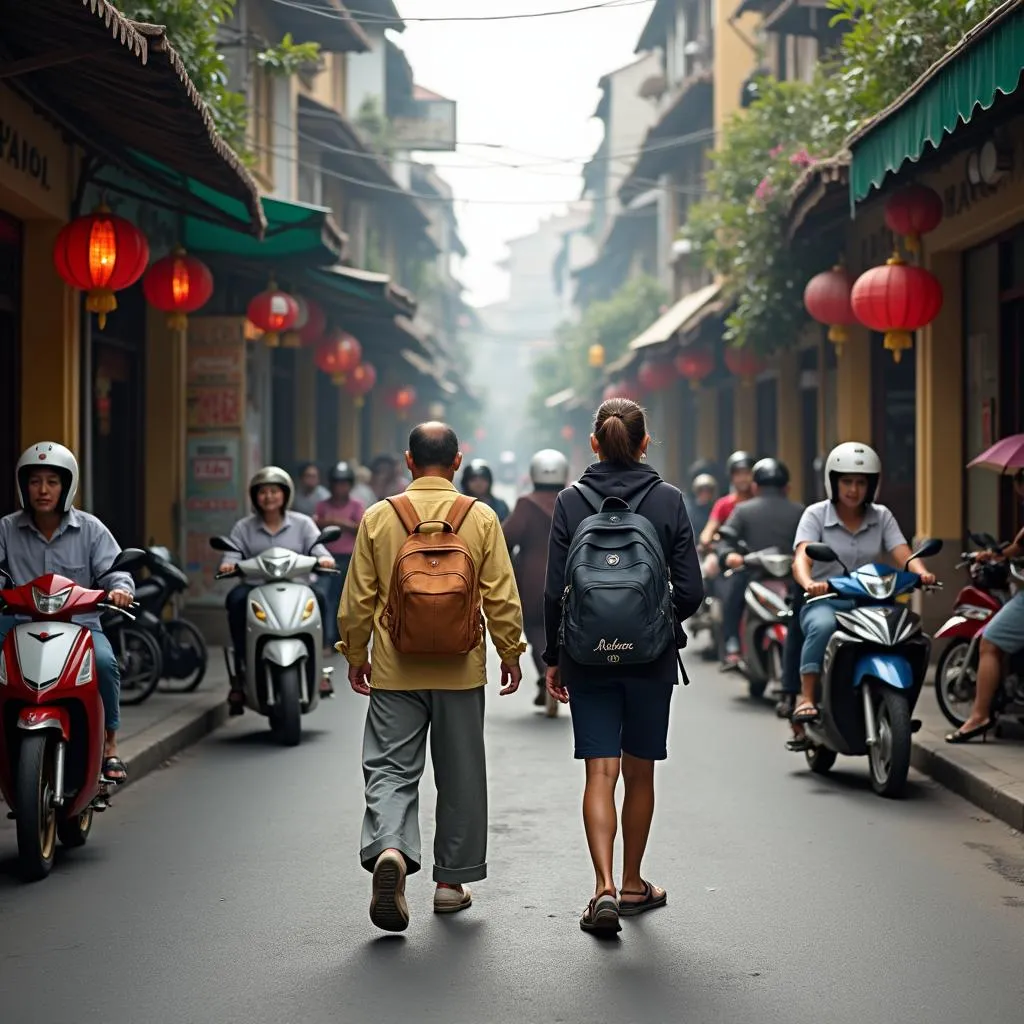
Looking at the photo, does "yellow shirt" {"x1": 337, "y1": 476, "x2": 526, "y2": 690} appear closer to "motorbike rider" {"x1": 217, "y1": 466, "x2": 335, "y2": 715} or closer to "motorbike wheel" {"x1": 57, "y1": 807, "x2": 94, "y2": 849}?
"motorbike wheel" {"x1": 57, "y1": 807, "x2": 94, "y2": 849}

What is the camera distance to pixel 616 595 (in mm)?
6078

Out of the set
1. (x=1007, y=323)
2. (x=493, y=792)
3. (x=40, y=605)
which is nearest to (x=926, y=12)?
(x=1007, y=323)

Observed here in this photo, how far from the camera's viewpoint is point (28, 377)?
41.2ft

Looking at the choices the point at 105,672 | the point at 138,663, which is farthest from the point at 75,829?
the point at 138,663

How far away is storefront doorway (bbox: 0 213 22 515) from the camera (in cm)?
1224

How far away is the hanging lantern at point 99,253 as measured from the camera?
1139cm

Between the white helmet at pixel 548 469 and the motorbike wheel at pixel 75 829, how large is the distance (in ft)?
18.6

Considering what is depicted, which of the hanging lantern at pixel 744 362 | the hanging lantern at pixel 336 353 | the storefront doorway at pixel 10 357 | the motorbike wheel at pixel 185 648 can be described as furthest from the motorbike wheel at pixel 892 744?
the hanging lantern at pixel 336 353

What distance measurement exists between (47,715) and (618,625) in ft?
7.89

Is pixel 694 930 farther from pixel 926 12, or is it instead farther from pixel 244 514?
pixel 244 514

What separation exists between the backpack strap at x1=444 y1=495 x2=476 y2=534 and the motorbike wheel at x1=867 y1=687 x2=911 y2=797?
318 cm

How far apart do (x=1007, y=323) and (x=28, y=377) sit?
281 inches

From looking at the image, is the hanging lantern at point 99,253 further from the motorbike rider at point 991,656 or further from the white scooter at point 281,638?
the motorbike rider at point 991,656

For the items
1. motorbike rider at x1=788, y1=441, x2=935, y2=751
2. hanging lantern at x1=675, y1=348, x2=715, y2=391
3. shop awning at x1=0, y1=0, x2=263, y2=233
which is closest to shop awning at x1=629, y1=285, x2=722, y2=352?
hanging lantern at x1=675, y1=348, x2=715, y2=391
